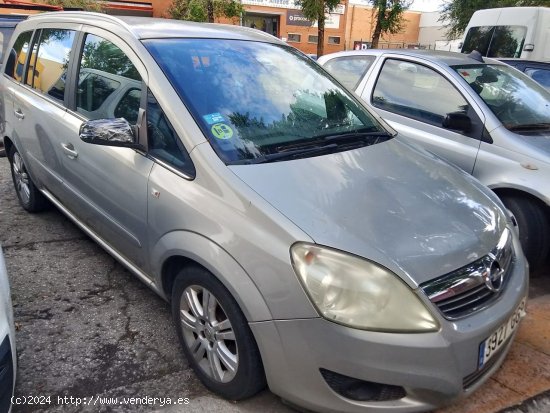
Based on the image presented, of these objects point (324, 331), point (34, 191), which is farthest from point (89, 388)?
point (34, 191)

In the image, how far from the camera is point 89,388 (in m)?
2.42

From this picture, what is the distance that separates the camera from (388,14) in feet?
44.3

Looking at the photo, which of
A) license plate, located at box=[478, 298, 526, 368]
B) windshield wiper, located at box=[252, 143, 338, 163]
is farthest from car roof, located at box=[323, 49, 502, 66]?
license plate, located at box=[478, 298, 526, 368]

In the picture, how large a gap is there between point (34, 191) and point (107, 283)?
1535mm

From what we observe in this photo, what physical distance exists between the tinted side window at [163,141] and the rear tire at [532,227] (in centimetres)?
251

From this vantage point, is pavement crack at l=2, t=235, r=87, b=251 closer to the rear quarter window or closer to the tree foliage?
the rear quarter window

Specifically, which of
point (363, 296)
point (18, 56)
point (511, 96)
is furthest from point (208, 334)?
point (18, 56)

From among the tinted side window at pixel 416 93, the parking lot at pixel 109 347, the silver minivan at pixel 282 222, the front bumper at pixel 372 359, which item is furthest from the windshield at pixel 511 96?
the front bumper at pixel 372 359

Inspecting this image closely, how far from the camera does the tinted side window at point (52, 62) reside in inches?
141

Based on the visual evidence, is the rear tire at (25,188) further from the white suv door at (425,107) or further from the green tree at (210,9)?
the green tree at (210,9)

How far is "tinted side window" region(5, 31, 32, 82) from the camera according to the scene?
14.3ft

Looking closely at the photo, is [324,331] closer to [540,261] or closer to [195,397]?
[195,397]

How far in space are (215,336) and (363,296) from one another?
776 millimetres

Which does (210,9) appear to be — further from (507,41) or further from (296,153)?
(296,153)
